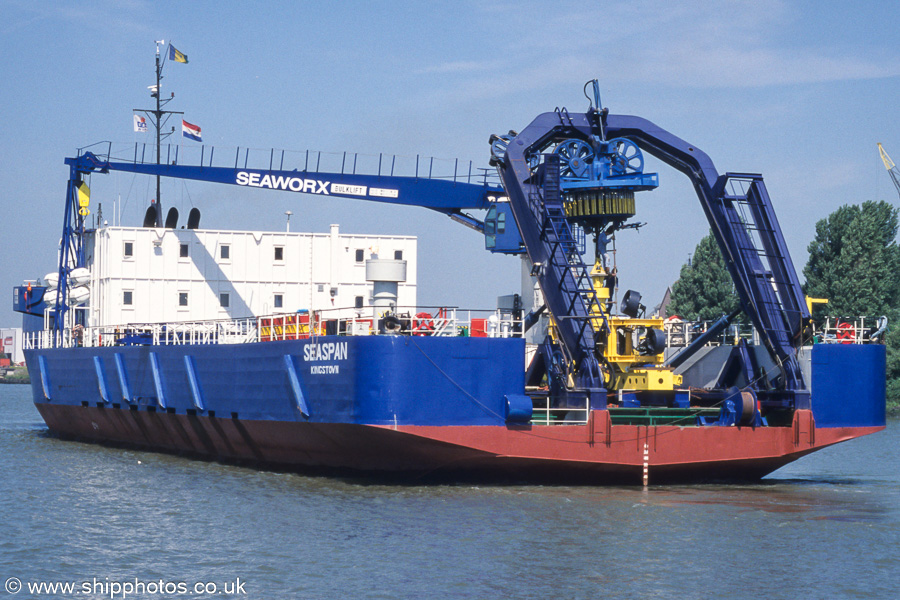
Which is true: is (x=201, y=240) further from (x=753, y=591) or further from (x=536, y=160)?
(x=753, y=591)

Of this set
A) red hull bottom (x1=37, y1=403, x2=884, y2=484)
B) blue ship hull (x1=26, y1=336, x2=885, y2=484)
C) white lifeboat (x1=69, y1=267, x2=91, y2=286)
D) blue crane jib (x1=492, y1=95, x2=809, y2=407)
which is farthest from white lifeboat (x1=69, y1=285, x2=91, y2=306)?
blue crane jib (x1=492, y1=95, x2=809, y2=407)

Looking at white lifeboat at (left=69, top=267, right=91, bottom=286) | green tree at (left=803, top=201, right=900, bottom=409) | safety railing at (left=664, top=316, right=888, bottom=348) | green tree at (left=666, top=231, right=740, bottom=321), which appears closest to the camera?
safety railing at (left=664, top=316, right=888, bottom=348)

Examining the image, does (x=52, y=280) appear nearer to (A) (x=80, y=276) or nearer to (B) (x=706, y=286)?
(A) (x=80, y=276)

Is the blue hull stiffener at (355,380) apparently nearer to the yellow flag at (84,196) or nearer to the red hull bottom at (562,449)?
the red hull bottom at (562,449)

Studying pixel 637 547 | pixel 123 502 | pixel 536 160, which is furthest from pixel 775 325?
pixel 123 502

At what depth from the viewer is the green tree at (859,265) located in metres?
61.8

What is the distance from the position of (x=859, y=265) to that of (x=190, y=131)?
36.6m

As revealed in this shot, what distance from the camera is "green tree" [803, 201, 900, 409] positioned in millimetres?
61812

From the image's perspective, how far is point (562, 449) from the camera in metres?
25.5

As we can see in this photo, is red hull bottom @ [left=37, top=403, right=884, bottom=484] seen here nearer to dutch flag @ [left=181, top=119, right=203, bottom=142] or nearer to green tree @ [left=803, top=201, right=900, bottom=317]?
dutch flag @ [left=181, top=119, right=203, bottom=142]

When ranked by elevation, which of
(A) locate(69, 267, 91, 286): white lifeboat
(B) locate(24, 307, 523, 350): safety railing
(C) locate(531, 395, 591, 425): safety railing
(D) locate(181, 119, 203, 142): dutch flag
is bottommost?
(C) locate(531, 395, 591, 425): safety railing

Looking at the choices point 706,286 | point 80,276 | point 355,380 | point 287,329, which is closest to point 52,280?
point 80,276

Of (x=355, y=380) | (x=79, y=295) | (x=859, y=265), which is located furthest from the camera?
(x=859, y=265)

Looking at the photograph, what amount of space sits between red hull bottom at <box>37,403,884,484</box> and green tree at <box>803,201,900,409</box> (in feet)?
116
